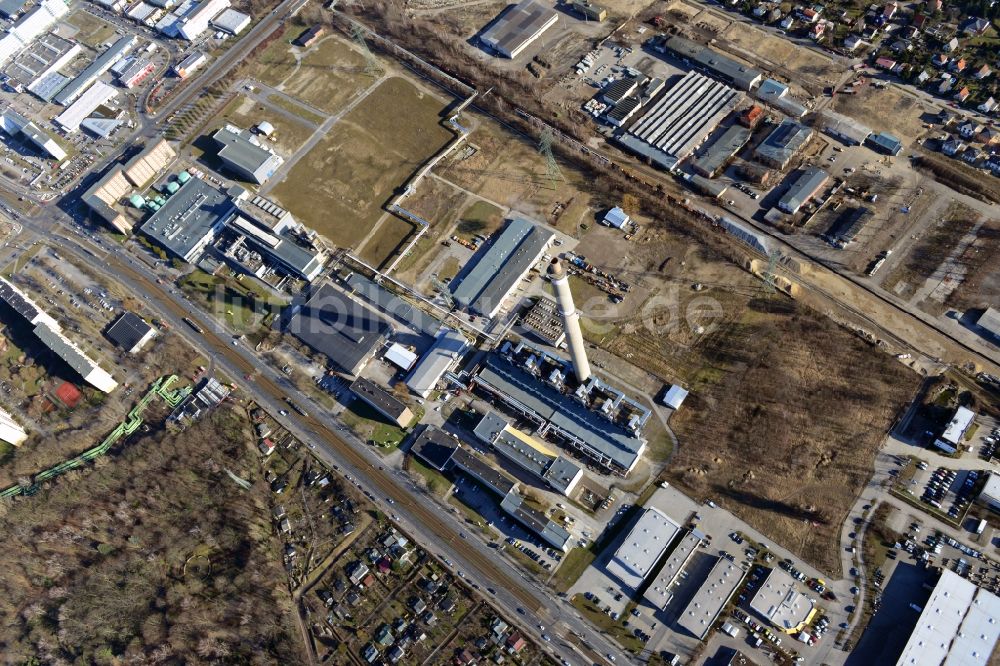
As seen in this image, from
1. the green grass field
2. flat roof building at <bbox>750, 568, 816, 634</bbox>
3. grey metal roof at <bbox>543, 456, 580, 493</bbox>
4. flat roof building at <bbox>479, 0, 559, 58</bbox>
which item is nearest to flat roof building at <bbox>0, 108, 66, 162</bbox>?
the green grass field

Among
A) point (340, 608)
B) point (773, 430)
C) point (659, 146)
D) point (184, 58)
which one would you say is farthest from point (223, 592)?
point (184, 58)

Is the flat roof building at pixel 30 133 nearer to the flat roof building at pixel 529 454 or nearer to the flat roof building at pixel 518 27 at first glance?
the flat roof building at pixel 518 27

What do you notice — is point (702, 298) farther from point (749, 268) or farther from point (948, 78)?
point (948, 78)

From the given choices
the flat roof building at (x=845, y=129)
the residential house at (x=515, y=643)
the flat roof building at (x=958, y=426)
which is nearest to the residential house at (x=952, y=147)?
the flat roof building at (x=845, y=129)

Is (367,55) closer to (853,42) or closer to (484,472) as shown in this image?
(853,42)

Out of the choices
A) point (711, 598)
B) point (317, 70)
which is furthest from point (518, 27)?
point (711, 598)

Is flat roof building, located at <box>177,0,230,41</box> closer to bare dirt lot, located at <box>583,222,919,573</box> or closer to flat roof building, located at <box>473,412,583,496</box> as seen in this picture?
bare dirt lot, located at <box>583,222,919,573</box>
